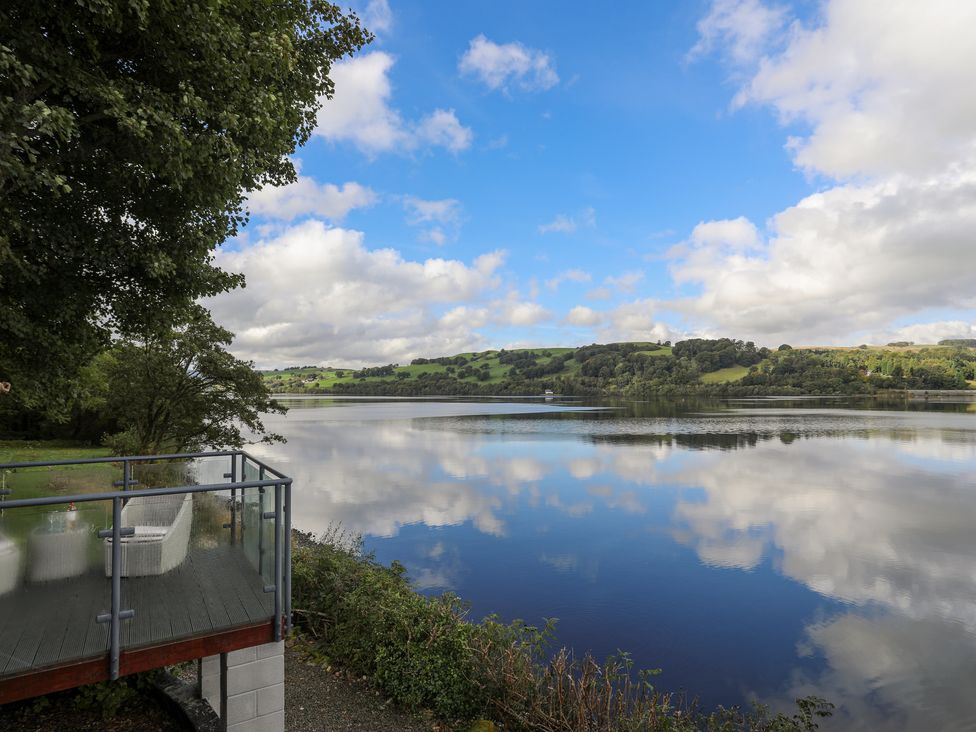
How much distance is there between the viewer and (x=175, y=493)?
4969mm

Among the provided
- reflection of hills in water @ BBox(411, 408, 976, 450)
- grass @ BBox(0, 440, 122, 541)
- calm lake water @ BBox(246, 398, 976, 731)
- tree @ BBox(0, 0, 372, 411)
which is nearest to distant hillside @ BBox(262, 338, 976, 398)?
reflection of hills in water @ BBox(411, 408, 976, 450)

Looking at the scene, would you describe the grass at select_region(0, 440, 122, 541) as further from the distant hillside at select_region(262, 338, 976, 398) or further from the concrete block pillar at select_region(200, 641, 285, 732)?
the distant hillside at select_region(262, 338, 976, 398)

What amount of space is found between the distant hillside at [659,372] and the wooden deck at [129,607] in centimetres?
11515

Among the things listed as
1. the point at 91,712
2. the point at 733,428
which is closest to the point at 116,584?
the point at 91,712

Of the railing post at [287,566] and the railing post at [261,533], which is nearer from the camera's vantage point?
the railing post at [287,566]

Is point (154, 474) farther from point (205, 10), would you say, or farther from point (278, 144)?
point (205, 10)

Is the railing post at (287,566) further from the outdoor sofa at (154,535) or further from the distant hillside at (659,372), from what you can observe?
the distant hillside at (659,372)

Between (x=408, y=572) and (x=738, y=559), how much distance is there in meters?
10.4

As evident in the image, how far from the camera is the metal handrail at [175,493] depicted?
4.36 m

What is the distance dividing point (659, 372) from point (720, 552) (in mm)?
127158

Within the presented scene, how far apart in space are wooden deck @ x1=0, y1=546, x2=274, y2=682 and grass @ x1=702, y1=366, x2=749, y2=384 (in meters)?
139

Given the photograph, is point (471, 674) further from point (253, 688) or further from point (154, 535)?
point (154, 535)

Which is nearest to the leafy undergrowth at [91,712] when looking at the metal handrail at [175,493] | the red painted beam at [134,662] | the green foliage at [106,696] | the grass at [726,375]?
the green foliage at [106,696]

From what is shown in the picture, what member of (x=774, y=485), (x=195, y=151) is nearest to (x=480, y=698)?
(x=195, y=151)
